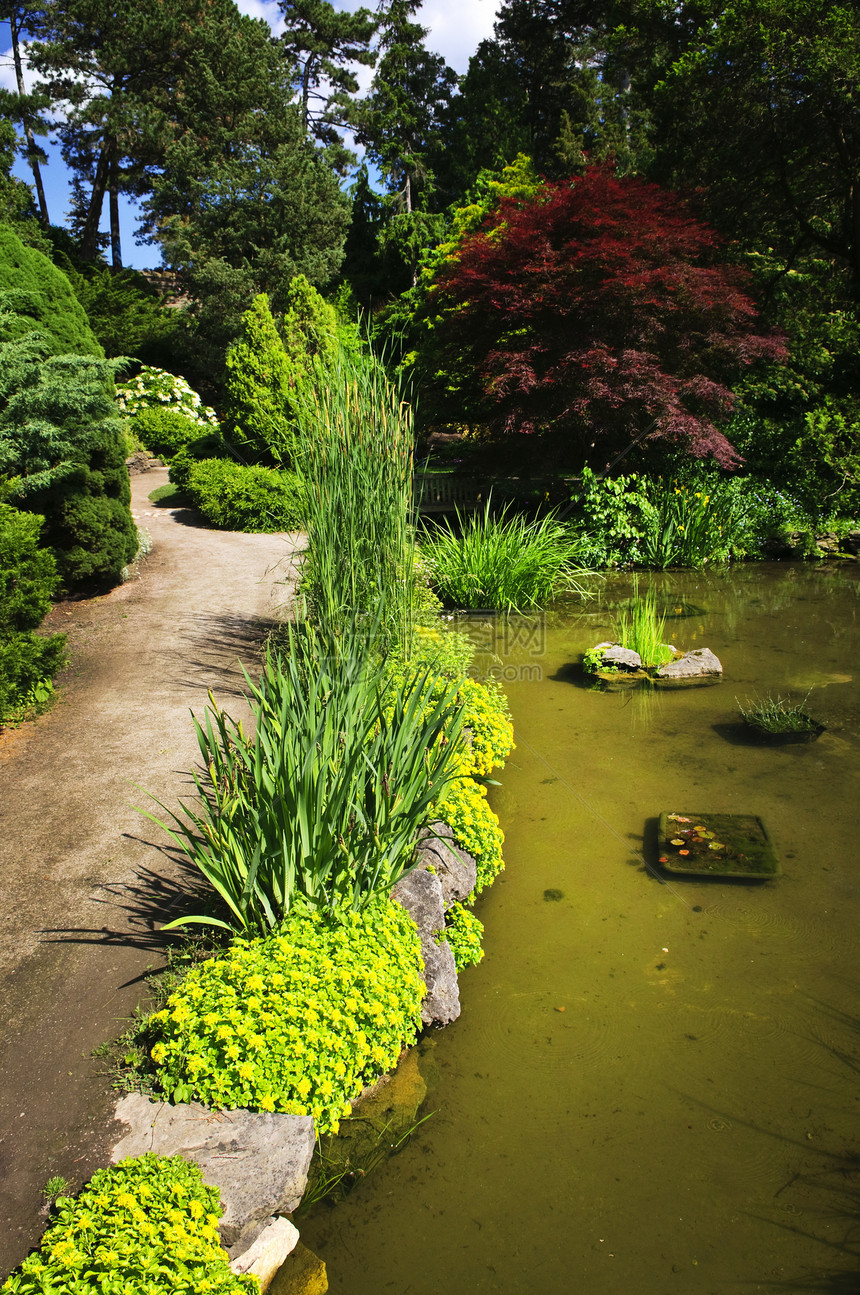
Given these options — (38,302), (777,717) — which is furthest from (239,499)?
(777,717)

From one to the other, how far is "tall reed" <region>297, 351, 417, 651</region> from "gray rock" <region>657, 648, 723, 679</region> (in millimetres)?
2309

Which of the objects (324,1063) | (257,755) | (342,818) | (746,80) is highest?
(746,80)

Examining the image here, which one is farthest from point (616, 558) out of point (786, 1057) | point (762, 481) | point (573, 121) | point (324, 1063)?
point (573, 121)

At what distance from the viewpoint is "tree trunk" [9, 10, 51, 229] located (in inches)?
886

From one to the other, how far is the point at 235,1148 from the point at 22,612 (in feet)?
12.1

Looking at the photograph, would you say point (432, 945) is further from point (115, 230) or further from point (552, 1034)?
point (115, 230)

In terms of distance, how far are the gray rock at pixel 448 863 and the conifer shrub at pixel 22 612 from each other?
272 cm

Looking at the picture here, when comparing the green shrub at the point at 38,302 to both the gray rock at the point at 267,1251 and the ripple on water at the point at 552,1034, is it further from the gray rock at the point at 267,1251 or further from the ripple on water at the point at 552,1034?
the gray rock at the point at 267,1251

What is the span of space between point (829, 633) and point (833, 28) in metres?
7.72

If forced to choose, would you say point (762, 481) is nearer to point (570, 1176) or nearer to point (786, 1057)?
point (786, 1057)

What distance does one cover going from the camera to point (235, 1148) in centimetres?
201

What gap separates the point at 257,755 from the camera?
2.72 metres

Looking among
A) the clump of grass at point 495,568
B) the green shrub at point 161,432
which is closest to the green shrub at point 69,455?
the clump of grass at point 495,568

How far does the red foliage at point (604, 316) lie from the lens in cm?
831
